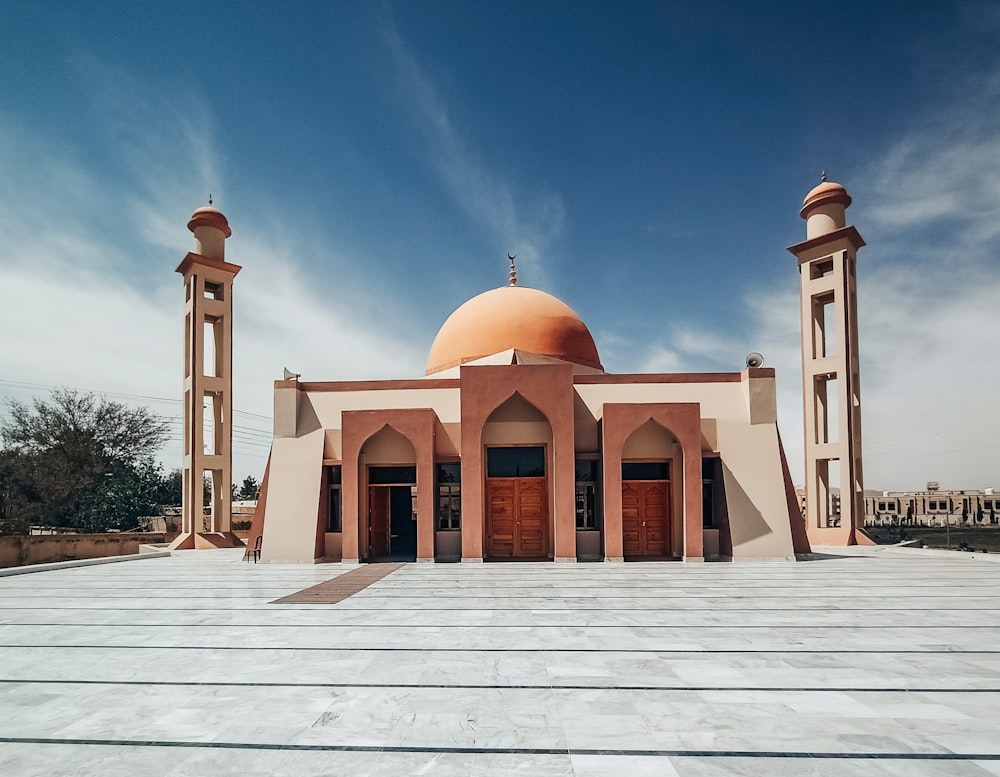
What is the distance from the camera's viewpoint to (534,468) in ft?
52.1

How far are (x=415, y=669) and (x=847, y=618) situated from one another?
5.46 meters

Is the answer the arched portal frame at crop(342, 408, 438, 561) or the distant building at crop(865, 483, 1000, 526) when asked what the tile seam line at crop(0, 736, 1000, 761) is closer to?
the arched portal frame at crop(342, 408, 438, 561)

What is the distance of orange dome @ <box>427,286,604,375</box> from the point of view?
19844mm

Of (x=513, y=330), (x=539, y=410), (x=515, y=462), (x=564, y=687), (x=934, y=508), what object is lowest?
(x=934, y=508)

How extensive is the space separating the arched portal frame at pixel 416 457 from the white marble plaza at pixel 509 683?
14.7ft

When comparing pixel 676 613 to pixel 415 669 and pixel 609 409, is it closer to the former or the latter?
pixel 415 669

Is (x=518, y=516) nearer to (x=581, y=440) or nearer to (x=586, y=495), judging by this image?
(x=586, y=495)

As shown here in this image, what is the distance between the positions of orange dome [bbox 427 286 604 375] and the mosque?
344 centimetres

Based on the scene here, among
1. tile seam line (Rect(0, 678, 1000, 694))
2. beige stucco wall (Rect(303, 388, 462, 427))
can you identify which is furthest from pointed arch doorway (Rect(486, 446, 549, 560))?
tile seam line (Rect(0, 678, 1000, 694))

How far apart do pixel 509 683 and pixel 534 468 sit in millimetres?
10464

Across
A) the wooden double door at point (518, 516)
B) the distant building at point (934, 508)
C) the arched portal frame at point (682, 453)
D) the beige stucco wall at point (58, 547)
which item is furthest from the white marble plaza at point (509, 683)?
the distant building at point (934, 508)

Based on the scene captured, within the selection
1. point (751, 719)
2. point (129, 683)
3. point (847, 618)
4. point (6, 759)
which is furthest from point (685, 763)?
point (847, 618)

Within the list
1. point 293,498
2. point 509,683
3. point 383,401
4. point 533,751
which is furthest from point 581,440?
point 533,751

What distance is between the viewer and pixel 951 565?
14.9m
